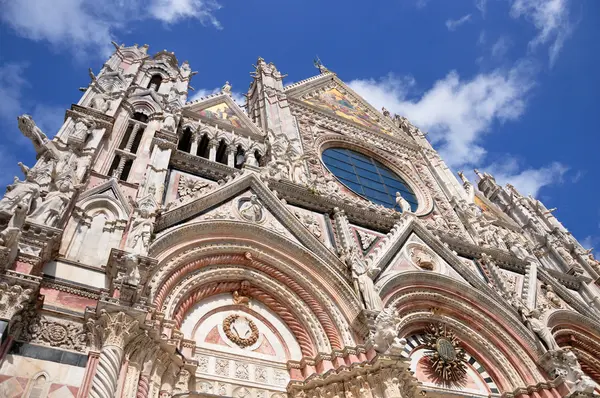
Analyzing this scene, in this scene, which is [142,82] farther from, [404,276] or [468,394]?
[468,394]

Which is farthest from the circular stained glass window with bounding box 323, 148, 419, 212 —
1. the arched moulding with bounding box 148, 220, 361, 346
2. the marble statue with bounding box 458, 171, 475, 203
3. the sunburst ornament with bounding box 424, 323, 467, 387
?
the arched moulding with bounding box 148, 220, 361, 346

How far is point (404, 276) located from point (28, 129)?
26.9 ft

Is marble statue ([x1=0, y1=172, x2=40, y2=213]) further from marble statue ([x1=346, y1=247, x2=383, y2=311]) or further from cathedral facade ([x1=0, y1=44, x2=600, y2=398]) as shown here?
marble statue ([x1=346, y1=247, x2=383, y2=311])

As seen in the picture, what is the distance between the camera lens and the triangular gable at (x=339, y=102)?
64.6ft

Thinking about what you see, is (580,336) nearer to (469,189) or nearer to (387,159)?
(469,189)

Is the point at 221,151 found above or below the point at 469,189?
below

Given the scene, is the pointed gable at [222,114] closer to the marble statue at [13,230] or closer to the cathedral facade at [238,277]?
the cathedral facade at [238,277]

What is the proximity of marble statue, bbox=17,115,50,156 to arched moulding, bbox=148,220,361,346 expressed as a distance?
9.26 ft

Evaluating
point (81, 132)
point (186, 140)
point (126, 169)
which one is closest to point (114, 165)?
point (126, 169)

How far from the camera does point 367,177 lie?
16672 mm

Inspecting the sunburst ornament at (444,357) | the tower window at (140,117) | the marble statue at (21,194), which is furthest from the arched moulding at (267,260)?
the tower window at (140,117)

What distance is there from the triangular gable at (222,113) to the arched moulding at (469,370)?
25.6 ft

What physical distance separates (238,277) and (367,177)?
8938 millimetres

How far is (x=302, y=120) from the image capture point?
17.7m
